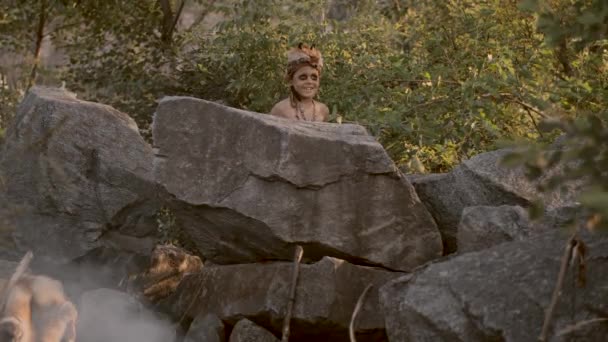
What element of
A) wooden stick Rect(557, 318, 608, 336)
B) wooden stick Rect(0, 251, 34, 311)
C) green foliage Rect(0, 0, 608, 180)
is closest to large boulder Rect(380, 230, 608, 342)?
wooden stick Rect(557, 318, 608, 336)

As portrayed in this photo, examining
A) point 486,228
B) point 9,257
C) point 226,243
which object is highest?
point 486,228

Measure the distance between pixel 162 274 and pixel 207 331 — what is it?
1194mm

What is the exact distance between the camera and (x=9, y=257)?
844cm

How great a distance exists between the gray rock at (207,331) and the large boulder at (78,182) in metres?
1.80

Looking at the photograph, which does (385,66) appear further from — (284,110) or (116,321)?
(116,321)

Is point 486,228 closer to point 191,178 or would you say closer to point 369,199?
point 369,199

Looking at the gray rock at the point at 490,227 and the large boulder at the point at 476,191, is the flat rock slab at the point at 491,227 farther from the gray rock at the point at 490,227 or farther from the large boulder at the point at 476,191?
the large boulder at the point at 476,191

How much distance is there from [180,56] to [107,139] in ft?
21.7

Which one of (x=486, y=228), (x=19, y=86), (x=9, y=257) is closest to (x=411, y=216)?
(x=486, y=228)

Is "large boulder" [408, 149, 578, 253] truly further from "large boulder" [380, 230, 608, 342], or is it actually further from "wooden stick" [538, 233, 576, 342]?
"wooden stick" [538, 233, 576, 342]

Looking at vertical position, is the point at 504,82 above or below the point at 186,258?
above

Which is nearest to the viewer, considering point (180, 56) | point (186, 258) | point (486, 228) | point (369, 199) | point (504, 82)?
point (486, 228)

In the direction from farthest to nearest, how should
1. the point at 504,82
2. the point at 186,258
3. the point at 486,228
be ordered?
the point at 504,82
the point at 186,258
the point at 486,228

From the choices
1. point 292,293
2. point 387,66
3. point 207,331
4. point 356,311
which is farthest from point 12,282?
point 387,66
